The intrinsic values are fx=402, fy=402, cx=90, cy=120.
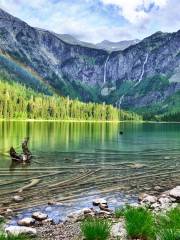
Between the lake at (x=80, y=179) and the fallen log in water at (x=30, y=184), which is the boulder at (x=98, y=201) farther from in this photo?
the fallen log in water at (x=30, y=184)

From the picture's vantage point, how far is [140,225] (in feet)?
68.8

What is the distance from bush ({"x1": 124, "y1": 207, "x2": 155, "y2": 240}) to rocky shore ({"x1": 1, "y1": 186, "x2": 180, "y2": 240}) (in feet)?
2.53

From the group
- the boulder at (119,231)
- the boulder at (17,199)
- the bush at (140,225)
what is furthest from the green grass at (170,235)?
the boulder at (17,199)

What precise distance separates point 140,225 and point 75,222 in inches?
340

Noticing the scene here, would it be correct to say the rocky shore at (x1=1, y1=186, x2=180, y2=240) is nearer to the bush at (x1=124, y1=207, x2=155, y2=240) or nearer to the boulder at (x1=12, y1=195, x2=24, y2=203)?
the boulder at (x1=12, y1=195, x2=24, y2=203)

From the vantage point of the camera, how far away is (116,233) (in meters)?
22.2

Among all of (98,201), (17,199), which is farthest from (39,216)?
(98,201)

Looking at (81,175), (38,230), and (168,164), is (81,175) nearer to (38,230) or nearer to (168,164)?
(168,164)

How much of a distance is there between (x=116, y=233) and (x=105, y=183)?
26951 millimetres

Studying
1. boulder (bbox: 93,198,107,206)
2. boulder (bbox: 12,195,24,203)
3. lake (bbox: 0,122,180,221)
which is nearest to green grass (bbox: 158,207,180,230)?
lake (bbox: 0,122,180,221)

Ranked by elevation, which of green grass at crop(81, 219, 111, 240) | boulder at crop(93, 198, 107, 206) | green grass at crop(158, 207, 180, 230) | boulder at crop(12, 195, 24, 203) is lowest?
boulder at crop(93, 198, 107, 206)

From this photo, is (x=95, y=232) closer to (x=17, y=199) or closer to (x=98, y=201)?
(x=98, y=201)

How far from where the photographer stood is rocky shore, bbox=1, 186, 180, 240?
23156mm

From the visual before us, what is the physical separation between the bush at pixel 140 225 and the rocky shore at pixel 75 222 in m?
0.77
